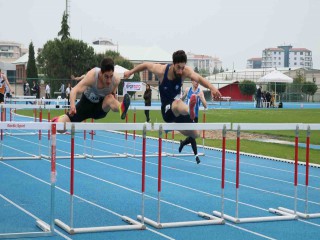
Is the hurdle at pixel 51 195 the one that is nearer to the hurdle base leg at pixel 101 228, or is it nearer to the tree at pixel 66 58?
the hurdle base leg at pixel 101 228

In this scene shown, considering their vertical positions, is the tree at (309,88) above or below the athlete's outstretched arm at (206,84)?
above

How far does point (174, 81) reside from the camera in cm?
898

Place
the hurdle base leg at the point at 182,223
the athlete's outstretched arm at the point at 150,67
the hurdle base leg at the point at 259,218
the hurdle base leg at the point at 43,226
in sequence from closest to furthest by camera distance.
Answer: the hurdle base leg at the point at 43,226
the hurdle base leg at the point at 182,223
the hurdle base leg at the point at 259,218
the athlete's outstretched arm at the point at 150,67

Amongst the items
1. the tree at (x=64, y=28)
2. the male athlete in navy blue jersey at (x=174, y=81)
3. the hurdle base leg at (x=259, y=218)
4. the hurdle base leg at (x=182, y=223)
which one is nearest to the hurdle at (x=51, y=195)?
the hurdle base leg at (x=182, y=223)

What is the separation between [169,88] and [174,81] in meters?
0.16

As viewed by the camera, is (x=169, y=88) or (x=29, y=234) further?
(x=169, y=88)

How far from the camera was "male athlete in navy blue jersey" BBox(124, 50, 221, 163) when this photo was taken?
863 centimetres

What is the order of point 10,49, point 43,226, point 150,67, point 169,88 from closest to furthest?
point 43,226 → point 150,67 → point 169,88 → point 10,49

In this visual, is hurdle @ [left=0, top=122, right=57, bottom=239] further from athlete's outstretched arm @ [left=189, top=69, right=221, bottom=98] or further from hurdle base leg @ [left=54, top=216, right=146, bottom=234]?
athlete's outstretched arm @ [left=189, top=69, right=221, bottom=98]

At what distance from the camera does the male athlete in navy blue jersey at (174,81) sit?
28.3 feet

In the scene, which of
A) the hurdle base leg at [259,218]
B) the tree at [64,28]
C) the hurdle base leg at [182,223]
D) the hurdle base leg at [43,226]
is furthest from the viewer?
the tree at [64,28]

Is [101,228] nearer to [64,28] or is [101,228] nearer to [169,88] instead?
[169,88]

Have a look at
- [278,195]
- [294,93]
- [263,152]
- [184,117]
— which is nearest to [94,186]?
[184,117]

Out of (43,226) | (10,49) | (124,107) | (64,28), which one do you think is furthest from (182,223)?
(10,49)
